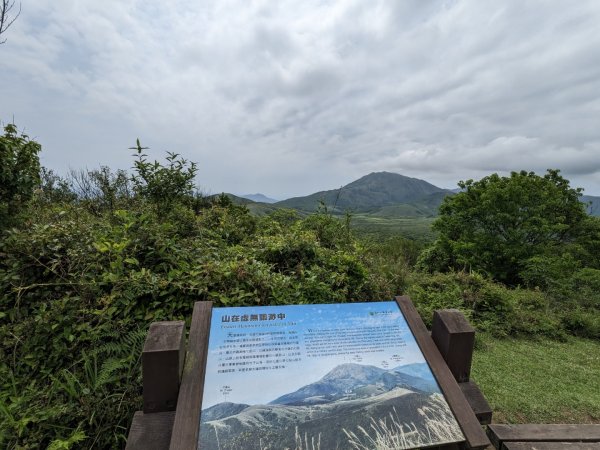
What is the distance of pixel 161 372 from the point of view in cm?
194

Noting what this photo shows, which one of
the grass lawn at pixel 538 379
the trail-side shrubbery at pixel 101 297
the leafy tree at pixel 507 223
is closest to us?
the trail-side shrubbery at pixel 101 297

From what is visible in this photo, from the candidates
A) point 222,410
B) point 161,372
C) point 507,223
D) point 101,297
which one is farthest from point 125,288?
point 507,223

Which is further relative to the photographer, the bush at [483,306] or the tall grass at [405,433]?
the bush at [483,306]

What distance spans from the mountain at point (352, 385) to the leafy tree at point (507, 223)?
1534 centimetres

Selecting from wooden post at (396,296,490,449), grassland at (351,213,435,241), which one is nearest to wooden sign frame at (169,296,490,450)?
wooden post at (396,296,490,449)

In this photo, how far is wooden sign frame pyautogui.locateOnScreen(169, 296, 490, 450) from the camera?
180cm

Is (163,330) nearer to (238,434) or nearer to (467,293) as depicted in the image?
(238,434)

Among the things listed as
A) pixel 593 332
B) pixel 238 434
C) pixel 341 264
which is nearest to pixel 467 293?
pixel 593 332

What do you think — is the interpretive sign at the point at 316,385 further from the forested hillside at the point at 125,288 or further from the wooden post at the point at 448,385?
the forested hillside at the point at 125,288

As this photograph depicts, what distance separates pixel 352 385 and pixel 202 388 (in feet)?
3.19

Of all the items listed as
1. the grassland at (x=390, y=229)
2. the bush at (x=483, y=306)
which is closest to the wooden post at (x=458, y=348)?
the bush at (x=483, y=306)

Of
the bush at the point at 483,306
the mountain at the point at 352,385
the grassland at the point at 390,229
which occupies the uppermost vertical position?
the grassland at the point at 390,229

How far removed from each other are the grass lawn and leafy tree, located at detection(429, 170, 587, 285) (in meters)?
11.2

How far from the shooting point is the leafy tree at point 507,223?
54.6ft
